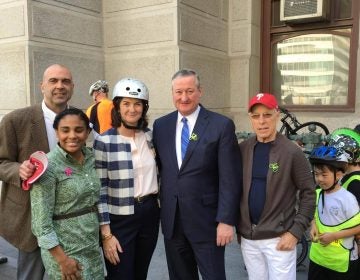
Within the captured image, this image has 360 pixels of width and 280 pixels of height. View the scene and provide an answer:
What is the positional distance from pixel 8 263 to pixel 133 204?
8.04 ft

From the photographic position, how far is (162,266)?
4.19 metres

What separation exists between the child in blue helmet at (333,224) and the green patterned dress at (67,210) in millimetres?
1581

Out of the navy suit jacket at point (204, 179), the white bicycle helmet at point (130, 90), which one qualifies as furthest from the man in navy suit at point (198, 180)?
the white bicycle helmet at point (130, 90)

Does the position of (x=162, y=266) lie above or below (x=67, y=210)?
below

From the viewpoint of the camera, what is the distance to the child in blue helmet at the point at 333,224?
8.83 ft

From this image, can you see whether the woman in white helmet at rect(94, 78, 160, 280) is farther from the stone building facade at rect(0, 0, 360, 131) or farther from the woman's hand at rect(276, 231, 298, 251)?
the stone building facade at rect(0, 0, 360, 131)

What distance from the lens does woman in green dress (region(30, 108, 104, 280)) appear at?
7.45 ft

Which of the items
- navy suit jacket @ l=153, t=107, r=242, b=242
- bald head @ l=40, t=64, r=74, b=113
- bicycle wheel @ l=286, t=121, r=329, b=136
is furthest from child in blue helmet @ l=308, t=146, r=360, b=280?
bicycle wheel @ l=286, t=121, r=329, b=136

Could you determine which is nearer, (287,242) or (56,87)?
(287,242)

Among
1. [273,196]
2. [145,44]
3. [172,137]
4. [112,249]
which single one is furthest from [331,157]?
[145,44]

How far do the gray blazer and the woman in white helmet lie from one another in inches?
17.4

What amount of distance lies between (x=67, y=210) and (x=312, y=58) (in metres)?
A: 6.01

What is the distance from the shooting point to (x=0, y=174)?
259 centimetres

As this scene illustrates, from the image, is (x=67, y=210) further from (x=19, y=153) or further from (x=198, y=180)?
(x=198, y=180)
